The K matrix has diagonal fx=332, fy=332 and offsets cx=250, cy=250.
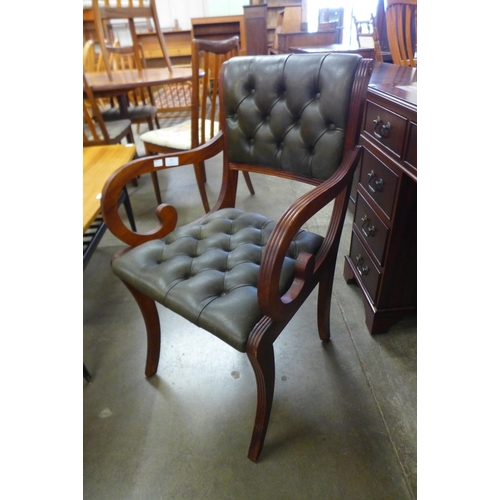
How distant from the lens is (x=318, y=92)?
39.0 inches

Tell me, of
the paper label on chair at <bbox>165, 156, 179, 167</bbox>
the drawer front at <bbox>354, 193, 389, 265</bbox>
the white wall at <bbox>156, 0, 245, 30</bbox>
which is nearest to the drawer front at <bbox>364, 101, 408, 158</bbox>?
the drawer front at <bbox>354, 193, 389, 265</bbox>

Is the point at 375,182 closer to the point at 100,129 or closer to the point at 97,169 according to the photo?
the point at 97,169

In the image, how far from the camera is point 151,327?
3.75ft

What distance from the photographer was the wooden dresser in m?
0.97

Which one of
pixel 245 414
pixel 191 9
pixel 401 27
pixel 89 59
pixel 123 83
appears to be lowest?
pixel 245 414

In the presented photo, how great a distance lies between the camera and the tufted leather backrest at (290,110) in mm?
952

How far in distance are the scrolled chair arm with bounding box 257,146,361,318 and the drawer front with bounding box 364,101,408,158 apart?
0.56 ft

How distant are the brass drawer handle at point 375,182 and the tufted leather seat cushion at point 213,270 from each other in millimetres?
302

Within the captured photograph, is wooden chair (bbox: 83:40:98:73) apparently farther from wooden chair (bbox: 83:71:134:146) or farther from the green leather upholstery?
the green leather upholstery

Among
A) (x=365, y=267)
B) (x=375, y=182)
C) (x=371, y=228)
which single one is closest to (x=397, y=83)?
(x=375, y=182)

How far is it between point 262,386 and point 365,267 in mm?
705

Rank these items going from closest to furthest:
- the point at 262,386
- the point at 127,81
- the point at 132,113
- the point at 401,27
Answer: the point at 262,386 → the point at 401,27 → the point at 127,81 → the point at 132,113

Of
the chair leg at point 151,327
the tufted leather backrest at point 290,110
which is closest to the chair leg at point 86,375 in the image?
the chair leg at point 151,327
